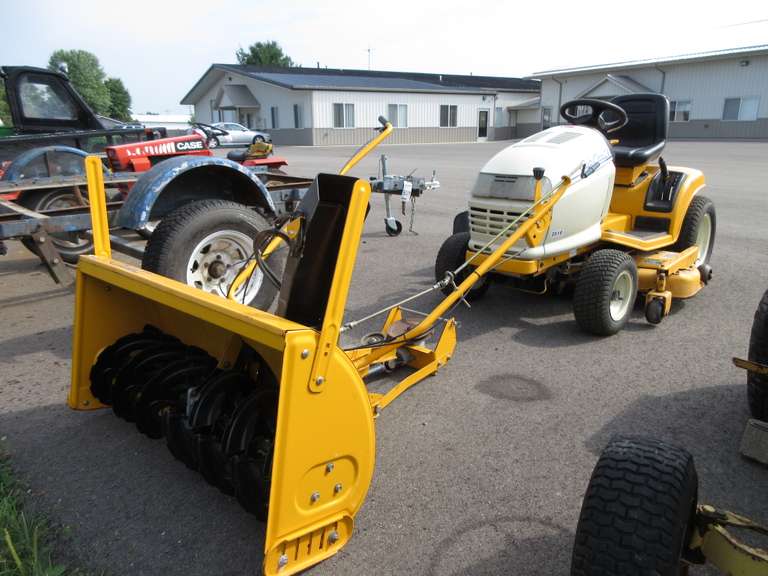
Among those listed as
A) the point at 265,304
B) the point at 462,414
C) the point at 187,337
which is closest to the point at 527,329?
the point at 462,414

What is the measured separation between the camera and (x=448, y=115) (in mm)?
41344

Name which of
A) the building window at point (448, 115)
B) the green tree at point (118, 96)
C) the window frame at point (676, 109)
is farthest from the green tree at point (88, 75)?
the window frame at point (676, 109)

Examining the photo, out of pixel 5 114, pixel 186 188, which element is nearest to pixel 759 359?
pixel 186 188

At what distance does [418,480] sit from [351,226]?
1.44 meters

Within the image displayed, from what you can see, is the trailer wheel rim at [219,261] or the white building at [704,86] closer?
the trailer wheel rim at [219,261]

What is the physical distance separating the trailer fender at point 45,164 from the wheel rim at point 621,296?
6.33 m

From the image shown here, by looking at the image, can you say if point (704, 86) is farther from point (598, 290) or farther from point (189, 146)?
point (598, 290)

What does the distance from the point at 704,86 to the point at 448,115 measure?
15.6 meters

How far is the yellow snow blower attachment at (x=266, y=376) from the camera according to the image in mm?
2096

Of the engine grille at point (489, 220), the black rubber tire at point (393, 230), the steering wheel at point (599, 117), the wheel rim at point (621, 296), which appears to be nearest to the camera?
the engine grille at point (489, 220)

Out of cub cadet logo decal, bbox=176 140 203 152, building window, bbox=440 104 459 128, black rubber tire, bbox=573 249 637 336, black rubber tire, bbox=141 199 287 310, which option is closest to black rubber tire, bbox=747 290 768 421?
black rubber tire, bbox=573 249 637 336

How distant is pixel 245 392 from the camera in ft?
9.37

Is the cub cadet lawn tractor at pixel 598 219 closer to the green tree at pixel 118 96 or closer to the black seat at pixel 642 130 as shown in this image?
the black seat at pixel 642 130

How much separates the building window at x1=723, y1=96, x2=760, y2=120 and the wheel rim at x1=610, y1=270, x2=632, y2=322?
32.9m
